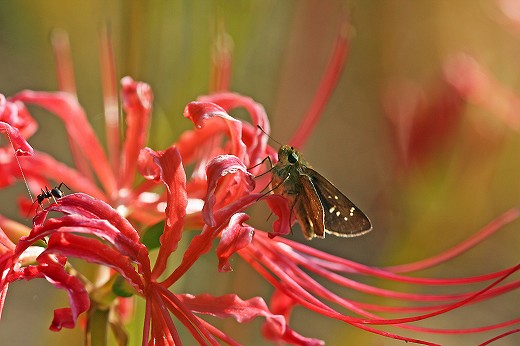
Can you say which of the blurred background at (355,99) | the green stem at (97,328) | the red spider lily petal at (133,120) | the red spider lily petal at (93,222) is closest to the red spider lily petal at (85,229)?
the red spider lily petal at (93,222)

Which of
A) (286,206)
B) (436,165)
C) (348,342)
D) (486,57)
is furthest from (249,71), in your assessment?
(486,57)

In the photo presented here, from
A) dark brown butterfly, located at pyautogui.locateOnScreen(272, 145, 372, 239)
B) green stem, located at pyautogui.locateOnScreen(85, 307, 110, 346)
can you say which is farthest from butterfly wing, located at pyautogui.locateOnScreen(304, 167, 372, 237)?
green stem, located at pyautogui.locateOnScreen(85, 307, 110, 346)

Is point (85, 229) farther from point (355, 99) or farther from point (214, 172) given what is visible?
point (355, 99)

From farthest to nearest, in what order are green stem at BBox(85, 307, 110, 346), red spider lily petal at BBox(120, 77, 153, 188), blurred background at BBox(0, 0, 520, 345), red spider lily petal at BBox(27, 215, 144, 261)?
blurred background at BBox(0, 0, 520, 345) < red spider lily petal at BBox(120, 77, 153, 188) < green stem at BBox(85, 307, 110, 346) < red spider lily petal at BBox(27, 215, 144, 261)

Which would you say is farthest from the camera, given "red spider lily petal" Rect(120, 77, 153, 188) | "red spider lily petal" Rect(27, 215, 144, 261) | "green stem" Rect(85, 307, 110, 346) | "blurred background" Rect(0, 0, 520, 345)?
"blurred background" Rect(0, 0, 520, 345)

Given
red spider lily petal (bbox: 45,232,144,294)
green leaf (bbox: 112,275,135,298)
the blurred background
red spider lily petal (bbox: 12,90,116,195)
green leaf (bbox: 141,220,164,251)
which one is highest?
the blurred background

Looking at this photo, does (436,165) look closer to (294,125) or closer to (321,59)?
(294,125)

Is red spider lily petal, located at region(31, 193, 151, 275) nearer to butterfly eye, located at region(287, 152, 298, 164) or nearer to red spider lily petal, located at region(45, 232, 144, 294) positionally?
red spider lily petal, located at region(45, 232, 144, 294)
